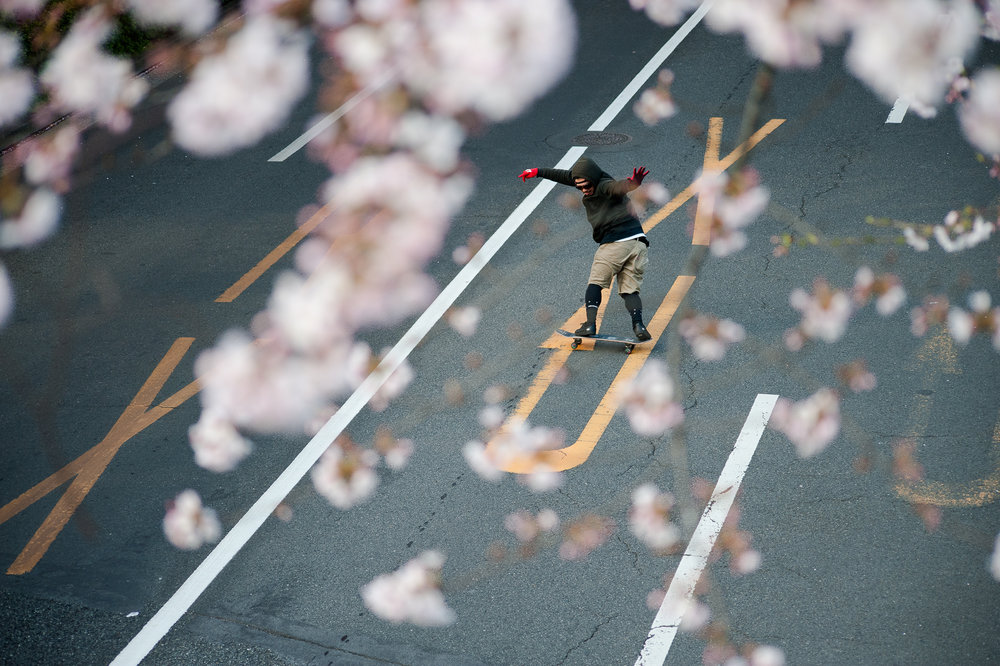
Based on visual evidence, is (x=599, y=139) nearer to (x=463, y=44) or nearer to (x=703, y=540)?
(x=463, y=44)

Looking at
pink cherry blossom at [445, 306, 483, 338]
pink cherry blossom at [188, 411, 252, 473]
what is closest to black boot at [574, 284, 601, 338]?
pink cherry blossom at [445, 306, 483, 338]

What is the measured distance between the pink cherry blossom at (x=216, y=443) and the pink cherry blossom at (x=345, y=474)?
551 millimetres

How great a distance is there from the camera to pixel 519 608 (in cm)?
455

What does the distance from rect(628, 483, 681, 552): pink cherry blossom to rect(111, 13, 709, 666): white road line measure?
1955 mm

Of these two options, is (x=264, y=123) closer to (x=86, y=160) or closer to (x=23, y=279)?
(x=86, y=160)

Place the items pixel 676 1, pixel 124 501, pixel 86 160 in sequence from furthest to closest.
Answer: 1. pixel 676 1
2. pixel 86 160
3. pixel 124 501

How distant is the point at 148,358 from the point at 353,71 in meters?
5.30

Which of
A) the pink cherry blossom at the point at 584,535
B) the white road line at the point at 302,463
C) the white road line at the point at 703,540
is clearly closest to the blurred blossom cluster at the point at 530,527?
the pink cherry blossom at the point at 584,535

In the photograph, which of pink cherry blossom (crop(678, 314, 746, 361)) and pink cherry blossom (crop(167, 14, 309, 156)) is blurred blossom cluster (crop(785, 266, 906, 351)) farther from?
pink cherry blossom (crop(167, 14, 309, 156))

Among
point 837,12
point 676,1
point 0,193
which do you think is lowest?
point 676,1

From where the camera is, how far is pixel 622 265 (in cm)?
658

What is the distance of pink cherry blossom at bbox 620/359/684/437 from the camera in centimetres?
579

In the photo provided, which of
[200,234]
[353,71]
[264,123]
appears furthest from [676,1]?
[200,234]

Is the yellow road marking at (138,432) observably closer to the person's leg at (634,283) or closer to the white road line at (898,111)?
the person's leg at (634,283)
